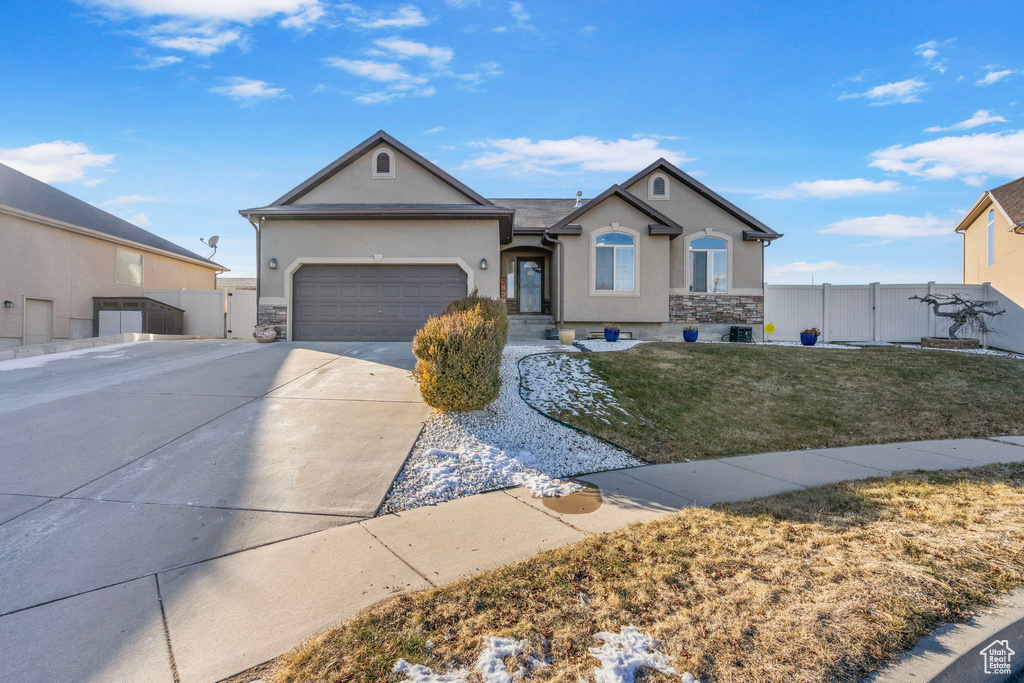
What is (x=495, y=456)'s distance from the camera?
18.7ft

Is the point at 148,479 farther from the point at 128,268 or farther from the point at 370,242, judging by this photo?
the point at 128,268

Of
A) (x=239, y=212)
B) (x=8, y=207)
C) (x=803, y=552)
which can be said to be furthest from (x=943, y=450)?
(x=8, y=207)

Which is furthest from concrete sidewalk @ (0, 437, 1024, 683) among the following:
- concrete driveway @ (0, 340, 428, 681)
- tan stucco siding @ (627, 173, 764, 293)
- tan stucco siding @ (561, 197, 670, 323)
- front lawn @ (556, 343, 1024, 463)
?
tan stucco siding @ (627, 173, 764, 293)

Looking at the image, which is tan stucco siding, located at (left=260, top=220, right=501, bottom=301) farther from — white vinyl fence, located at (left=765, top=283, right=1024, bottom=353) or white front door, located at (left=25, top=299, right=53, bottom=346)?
white vinyl fence, located at (left=765, top=283, right=1024, bottom=353)

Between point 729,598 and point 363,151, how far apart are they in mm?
15038

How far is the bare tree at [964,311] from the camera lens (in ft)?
52.5

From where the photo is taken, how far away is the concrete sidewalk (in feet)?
8.23

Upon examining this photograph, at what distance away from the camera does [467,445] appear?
19.5 feet

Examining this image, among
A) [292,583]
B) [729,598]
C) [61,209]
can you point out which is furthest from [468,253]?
[61,209]

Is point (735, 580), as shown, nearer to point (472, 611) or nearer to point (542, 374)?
point (472, 611)

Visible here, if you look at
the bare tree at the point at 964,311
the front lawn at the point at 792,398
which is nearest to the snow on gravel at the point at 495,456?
the front lawn at the point at 792,398

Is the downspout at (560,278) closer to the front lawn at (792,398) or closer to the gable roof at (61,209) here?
the front lawn at (792,398)

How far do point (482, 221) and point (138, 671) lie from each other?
12.6 metres

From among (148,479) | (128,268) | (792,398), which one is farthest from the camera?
(128,268)
